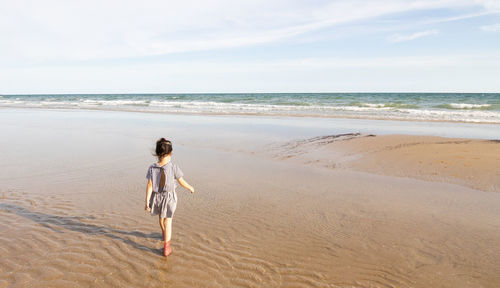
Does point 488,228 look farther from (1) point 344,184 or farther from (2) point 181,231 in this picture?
(2) point 181,231

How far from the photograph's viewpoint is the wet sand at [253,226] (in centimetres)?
362

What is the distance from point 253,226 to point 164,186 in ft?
5.20

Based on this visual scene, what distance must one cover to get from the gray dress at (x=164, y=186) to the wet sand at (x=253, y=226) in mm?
566

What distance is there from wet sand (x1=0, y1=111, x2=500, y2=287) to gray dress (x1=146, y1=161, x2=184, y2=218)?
57 centimetres

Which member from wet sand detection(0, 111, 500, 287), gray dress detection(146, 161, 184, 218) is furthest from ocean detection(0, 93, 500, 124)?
gray dress detection(146, 161, 184, 218)

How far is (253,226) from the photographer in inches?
193

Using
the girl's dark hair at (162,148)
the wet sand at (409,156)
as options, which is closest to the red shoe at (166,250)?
the girl's dark hair at (162,148)

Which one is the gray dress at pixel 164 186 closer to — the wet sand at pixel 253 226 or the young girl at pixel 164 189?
the young girl at pixel 164 189

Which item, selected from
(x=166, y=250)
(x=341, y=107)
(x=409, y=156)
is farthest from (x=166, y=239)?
(x=341, y=107)

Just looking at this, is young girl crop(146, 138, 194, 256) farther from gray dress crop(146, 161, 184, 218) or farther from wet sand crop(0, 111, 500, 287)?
wet sand crop(0, 111, 500, 287)

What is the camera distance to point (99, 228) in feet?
15.6

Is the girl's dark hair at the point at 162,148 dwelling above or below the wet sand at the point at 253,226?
above

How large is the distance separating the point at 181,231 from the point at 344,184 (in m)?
3.75

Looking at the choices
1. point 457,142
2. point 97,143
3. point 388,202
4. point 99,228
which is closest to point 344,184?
point 388,202
